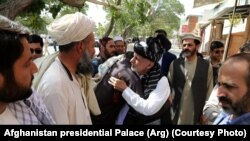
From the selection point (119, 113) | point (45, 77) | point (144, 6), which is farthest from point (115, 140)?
point (144, 6)

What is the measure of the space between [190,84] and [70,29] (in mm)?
2627

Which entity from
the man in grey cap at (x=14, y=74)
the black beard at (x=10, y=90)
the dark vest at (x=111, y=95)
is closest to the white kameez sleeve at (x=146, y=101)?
the dark vest at (x=111, y=95)

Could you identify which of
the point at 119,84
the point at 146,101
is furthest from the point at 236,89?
the point at 119,84

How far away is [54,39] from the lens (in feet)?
7.84

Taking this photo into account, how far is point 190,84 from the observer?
14.9 feet

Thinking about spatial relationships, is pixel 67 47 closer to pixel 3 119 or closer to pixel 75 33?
pixel 75 33

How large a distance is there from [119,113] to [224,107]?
48.3 inches

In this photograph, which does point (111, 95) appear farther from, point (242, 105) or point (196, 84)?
point (196, 84)

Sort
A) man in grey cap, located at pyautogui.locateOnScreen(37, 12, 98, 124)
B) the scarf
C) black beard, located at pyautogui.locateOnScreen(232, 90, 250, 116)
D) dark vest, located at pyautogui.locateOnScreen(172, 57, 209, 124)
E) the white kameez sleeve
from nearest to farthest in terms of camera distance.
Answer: black beard, located at pyautogui.locateOnScreen(232, 90, 250, 116)
man in grey cap, located at pyautogui.locateOnScreen(37, 12, 98, 124)
the white kameez sleeve
the scarf
dark vest, located at pyautogui.locateOnScreen(172, 57, 209, 124)

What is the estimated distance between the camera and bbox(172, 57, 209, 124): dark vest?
4.52m

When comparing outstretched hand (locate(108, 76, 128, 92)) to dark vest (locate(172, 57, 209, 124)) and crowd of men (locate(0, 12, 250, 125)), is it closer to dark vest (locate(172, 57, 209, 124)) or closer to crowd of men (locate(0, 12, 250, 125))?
crowd of men (locate(0, 12, 250, 125))

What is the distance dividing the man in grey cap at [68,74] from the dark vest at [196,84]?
7.65 ft

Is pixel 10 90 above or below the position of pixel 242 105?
above

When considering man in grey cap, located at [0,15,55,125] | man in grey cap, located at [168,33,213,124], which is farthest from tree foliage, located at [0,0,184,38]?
man in grey cap, located at [0,15,55,125]
